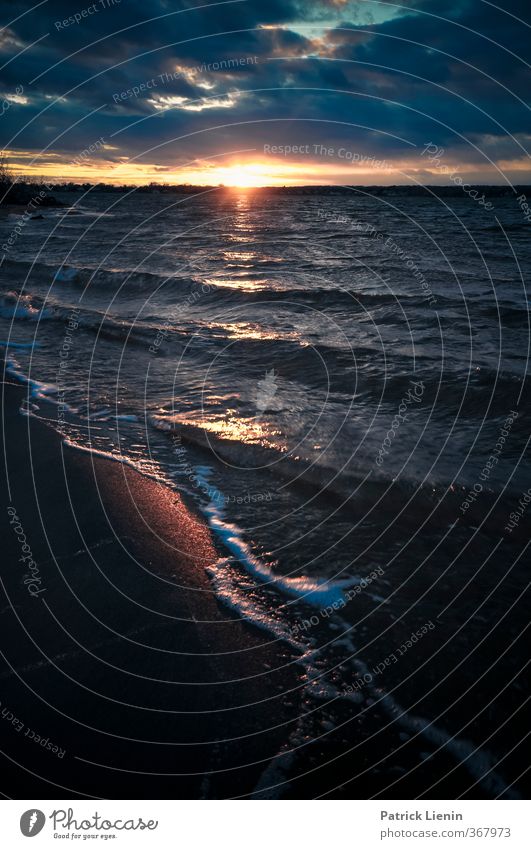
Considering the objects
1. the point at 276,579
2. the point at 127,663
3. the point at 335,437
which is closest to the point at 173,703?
the point at 127,663

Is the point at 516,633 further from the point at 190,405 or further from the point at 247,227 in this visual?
the point at 247,227

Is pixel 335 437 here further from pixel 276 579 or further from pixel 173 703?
pixel 173 703

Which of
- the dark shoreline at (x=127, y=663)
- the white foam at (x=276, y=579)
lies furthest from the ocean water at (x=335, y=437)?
the dark shoreline at (x=127, y=663)

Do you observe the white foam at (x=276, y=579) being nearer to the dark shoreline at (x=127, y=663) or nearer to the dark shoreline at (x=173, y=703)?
the dark shoreline at (x=127, y=663)

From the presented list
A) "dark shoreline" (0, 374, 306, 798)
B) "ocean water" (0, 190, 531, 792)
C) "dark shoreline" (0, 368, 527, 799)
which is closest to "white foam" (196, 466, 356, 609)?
"ocean water" (0, 190, 531, 792)

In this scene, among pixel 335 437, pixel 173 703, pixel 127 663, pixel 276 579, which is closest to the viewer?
pixel 173 703

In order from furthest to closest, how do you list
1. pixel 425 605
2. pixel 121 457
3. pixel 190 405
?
1. pixel 190 405
2. pixel 121 457
3. pixel 425 605

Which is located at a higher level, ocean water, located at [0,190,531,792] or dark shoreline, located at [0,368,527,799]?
ocean water, located at [0,190,531,792]

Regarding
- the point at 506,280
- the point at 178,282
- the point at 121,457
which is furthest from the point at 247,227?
the point at 121,457

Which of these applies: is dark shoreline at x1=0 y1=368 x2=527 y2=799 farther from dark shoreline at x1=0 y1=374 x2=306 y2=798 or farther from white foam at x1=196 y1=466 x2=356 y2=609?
white foam at x1=196 y1=466 x2=356 y2=609
